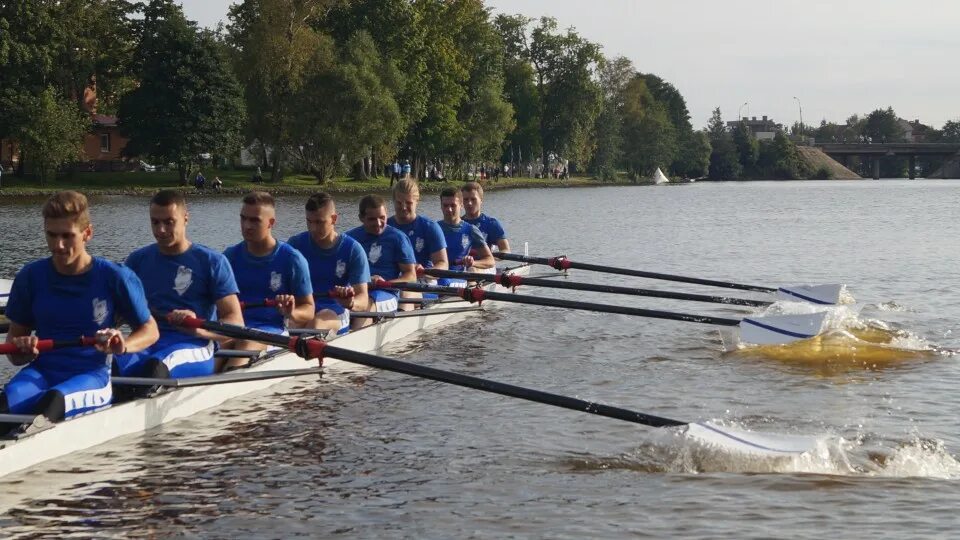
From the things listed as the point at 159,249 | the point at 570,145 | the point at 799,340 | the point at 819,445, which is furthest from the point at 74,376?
the point at 570,145

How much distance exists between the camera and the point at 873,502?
25.5ft

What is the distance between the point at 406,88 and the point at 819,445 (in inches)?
2493

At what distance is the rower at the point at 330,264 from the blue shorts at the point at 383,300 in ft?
4.14

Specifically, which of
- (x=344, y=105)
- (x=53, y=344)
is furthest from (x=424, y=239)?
(x=344, y=105)

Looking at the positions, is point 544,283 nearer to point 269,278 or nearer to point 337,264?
point 337,264

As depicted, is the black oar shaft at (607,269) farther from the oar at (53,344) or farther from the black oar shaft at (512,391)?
the oar at (53,344)

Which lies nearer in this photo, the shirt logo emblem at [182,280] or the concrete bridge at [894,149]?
the shirt logo emblem at [182,280]

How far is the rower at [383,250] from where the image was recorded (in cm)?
1387

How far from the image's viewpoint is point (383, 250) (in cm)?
1419

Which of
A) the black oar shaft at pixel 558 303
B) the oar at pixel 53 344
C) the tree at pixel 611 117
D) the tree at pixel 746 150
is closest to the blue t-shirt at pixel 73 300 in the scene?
the oar at pixel 53 344

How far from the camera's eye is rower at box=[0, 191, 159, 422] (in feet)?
25.4

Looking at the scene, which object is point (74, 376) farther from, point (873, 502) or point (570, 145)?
point (570, 145)

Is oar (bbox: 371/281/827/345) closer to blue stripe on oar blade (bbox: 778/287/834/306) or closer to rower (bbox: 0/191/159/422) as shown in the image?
blue stripe on oar blade (bbox: 778/287/834/306)

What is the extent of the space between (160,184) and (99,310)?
60826 millimetres
